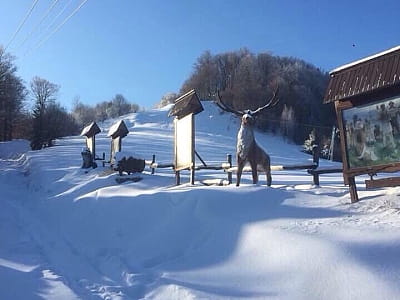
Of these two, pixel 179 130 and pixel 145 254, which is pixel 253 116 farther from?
pixel 145 254

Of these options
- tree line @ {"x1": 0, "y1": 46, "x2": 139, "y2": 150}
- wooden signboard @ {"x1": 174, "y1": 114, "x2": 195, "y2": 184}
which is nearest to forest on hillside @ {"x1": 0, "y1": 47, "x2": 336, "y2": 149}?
tree line @ {"x1": 0, "y1": 46, "x2": 139, "y2": 150}

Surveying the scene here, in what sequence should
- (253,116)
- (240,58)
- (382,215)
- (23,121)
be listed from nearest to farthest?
1. (382,215)
2. (253,116)
3. (23,121)
4. (240,58)

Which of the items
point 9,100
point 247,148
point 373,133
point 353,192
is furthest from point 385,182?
point 9,100

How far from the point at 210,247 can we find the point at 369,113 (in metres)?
3.77

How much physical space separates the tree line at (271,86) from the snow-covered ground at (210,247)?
169 feet

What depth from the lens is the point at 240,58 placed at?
90625 millimetres

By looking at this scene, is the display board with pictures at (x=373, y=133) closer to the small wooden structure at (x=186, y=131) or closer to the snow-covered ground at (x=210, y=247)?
the snow-covered ground at (x=210, y=247)

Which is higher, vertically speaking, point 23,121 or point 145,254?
point 23,121

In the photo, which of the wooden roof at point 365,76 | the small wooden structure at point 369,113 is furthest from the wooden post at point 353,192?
the wooden roof at point 365,76

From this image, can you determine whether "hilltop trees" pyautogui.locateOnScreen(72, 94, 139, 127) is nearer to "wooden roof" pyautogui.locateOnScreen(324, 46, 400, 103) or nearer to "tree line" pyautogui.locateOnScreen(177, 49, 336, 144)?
"tree line" pyautogui.locateOnScreen(177, 49, 336, 144)

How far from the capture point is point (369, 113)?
28.9ft

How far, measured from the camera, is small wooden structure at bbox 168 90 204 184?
14.6 meters

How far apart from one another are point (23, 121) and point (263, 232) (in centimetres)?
6670

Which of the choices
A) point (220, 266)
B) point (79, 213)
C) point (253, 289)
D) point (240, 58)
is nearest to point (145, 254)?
point (220, 266)
